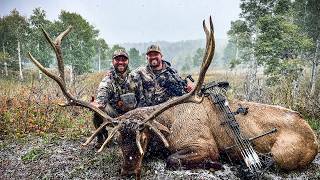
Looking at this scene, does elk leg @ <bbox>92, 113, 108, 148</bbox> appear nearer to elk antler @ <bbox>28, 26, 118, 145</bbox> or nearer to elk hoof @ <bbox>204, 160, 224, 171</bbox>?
elk antler @ <bbox>28, 26, 118, 145</bbox>

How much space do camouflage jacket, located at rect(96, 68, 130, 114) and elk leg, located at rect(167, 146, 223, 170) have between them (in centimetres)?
178

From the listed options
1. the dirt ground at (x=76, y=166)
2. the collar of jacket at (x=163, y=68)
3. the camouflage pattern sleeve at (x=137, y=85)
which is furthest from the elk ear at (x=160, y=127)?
the collar of jacket at (x=163, y=68)

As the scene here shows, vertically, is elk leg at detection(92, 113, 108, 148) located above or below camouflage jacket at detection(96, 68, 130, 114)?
below

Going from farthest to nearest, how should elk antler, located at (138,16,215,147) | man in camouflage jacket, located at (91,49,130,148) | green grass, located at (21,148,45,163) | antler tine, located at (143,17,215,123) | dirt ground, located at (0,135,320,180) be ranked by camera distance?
man in camouflage jacket, located at (91,49,130,148) → green grass, located at (21,148,45,163) → dirt ground, located at (0,135,320,180) → elk antler, located at (138,16,215,147) → antler tine, located at (143,17,215,123)

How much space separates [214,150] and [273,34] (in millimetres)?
18122

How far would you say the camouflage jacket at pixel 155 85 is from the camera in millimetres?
6559

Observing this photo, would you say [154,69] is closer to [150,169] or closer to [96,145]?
[96,145]

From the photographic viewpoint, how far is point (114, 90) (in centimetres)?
684

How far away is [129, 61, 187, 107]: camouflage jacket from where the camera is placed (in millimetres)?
6559

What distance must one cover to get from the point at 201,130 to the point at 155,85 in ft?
5.73

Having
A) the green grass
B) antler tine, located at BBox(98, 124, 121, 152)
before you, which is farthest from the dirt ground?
antler tine, located at BBox(98, 124, 121, 152)

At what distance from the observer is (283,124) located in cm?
520

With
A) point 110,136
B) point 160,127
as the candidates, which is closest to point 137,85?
point 160,127

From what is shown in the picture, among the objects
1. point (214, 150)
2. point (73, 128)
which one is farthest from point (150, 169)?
point (73, 128)
